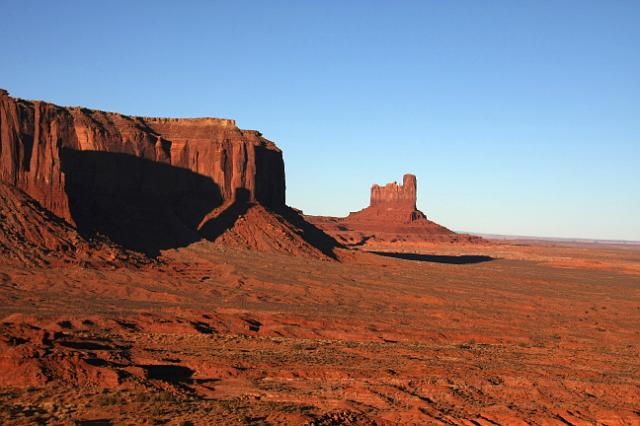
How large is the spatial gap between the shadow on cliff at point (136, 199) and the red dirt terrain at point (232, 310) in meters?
0.18

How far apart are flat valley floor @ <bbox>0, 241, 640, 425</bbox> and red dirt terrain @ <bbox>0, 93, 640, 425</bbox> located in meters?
0.11

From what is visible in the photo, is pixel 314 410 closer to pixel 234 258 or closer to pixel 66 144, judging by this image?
pixel 234 258

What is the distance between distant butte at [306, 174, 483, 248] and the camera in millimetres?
141250

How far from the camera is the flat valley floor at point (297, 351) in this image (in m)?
16.8

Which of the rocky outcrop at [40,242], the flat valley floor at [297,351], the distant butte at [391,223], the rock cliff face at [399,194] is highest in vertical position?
the rock cliff face at [399,194]

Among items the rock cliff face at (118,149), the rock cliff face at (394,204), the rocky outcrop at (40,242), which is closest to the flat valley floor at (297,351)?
the rocky outcrop at (40,242)

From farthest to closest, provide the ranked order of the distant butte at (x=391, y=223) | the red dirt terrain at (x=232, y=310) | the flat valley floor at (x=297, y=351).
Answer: the distant butte at (x=391, y=223) < the red dirt terrain at (x=232, y=310) < the flat valley floor at (x=297, y=351)

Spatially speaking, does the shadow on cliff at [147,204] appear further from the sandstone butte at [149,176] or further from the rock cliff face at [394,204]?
the rock cliff face at [394,204]

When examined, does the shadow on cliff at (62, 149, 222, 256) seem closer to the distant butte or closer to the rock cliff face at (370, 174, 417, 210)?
the distant butte

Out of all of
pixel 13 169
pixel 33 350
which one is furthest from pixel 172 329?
pixel 13 169

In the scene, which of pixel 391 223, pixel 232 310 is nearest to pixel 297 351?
pixel 232 310

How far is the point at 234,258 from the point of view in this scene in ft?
185

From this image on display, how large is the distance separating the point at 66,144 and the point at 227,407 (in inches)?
1887

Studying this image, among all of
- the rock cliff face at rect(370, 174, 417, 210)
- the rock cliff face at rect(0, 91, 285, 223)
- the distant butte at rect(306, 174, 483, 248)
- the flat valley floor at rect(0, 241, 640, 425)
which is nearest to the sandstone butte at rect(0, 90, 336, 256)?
the rock cliff face at rect(0, 91, 285, 223)
